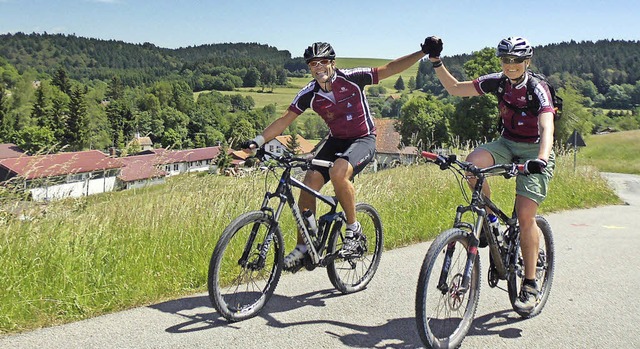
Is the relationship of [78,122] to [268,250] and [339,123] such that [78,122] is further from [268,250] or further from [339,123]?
[268,250]

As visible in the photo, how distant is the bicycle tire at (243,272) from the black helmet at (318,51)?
1461 millimetres

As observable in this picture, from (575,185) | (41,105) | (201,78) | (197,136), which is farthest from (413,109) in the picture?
(201,78)

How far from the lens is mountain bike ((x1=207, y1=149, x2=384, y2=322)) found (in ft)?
13.8

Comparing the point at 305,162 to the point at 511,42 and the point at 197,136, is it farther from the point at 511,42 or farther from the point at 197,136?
the point at 197,136

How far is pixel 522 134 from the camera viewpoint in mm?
4617

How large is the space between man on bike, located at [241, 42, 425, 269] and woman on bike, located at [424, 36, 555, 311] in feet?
2.33

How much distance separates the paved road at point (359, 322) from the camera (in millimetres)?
3883

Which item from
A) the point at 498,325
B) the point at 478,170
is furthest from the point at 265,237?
the point at 498,325

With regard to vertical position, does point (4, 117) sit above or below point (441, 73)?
below

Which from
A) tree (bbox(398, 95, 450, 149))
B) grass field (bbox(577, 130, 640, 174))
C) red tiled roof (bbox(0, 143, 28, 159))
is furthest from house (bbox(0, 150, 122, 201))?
red tiled roof (bbox(0, 143, 28, 159))

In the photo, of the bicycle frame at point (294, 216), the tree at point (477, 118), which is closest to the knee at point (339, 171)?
the bicycle frame at point (294, 216)

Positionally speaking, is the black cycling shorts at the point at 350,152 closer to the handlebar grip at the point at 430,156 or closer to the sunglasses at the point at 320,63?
the sunglasses at the point at 320,63

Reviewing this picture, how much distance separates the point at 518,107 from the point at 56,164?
16.1ft

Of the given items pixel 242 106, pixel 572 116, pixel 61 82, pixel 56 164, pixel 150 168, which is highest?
pixel 61 82
